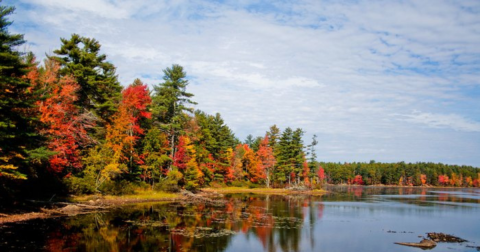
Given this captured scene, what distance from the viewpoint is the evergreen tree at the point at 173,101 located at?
184ft

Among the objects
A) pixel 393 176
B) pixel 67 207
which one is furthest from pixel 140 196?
pixel 393 176

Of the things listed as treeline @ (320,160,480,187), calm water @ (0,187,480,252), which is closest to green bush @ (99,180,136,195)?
calm water @ (0,187,480,252)

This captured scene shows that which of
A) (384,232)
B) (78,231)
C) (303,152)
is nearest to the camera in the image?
(78,231)

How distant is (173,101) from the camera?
187 ft

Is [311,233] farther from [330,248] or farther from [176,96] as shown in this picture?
[176,96]

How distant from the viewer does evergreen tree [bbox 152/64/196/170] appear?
56062 millimetres

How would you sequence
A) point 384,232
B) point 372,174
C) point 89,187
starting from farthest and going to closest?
point 372,174 < point 89,187 < point 384,232

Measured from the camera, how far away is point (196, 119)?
257 feet

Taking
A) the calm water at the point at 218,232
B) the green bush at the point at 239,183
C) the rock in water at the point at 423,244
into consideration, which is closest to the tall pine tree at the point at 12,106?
the calm water at the point at 218,232

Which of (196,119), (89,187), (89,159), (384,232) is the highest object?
(196,119)

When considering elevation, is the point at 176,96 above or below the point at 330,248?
above

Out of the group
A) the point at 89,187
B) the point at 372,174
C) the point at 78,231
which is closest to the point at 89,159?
the point at 89,187

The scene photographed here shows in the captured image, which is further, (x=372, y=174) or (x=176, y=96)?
(x=372, y=174)

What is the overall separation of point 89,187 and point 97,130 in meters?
8.25
